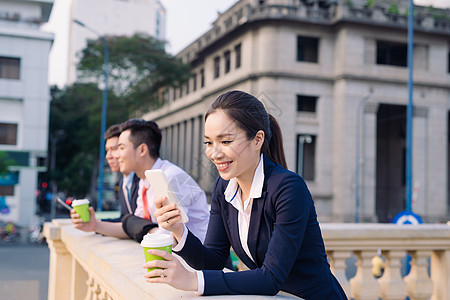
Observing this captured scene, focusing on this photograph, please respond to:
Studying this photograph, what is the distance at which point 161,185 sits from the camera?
6.72 feet

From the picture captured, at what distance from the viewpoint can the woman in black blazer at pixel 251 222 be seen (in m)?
1.97

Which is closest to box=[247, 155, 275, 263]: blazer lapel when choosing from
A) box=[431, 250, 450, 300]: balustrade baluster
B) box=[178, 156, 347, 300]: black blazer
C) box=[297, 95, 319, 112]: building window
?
box=[178, 156, 347, 300]: black blazer

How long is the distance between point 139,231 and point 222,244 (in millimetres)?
1013

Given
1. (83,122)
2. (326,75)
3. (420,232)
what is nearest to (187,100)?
(83,122)

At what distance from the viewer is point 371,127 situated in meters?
33.8

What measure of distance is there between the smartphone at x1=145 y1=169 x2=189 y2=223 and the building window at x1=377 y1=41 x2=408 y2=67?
35.8 m

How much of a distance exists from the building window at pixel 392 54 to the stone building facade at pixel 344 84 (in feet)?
0.24

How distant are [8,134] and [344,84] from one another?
68.2 feet

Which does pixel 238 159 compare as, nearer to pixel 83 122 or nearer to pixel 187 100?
pixel 83 122

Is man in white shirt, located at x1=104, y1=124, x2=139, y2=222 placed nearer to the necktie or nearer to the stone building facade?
the necktie

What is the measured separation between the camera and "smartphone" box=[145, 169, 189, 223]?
2.00m

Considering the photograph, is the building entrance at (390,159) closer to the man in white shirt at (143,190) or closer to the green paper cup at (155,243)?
the man in white shirt at (143,190)

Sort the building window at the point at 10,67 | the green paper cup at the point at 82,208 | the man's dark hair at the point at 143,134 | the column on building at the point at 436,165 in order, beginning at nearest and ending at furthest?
the green paper cup at the point at 82,208, the man's dark hair at the point at 143,134, the building window at the point at 10,67, the column on building at the point at 436,165

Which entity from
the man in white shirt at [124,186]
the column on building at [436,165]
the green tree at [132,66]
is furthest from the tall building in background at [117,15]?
the man in white shirt at [124,186]
